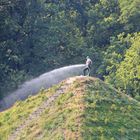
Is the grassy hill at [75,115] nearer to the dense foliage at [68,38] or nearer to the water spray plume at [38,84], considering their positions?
the water spray plume at [38,84]

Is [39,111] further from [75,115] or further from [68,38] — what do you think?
[68,38]

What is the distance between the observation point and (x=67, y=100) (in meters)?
22.8

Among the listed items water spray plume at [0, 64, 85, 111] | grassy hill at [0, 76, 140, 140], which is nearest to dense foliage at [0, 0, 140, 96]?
water spray plume at [0, 64, 85, 111]

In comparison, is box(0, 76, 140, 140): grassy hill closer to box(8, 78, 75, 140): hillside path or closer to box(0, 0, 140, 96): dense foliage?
box(8, 78, 75, 140): hillside path

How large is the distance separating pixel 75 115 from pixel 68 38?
2345cm

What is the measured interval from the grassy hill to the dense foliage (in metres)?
14.9

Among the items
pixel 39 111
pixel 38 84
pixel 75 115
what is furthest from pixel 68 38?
pixel 75 115

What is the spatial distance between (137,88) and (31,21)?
9.27 meters

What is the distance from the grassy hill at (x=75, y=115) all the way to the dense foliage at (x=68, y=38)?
14.9m

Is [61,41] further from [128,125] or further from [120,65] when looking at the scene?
[128,125]

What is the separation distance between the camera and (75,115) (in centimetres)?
2150

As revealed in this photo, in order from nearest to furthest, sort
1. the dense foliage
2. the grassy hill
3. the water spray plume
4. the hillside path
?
1. the grassy hill
2. the hillside path
3. the water spray plume
4. the dense foliage

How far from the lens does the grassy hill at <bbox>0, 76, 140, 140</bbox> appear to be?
820 inches

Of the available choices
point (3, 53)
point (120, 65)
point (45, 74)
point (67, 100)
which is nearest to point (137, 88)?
point (120, 65)
